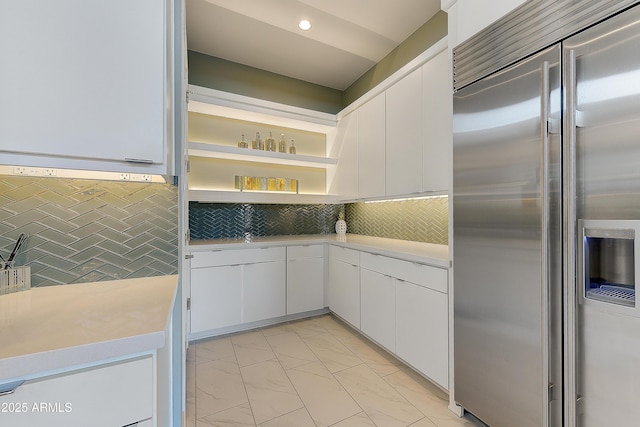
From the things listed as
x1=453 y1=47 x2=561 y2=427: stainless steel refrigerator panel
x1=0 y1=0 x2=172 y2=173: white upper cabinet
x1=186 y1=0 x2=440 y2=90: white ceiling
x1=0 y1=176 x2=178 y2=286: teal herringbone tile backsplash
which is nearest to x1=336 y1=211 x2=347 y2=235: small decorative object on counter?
x1=186 y1=0 x2=440 y2=90: white ceiling

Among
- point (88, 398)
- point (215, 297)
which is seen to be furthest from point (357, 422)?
point (215, 297)

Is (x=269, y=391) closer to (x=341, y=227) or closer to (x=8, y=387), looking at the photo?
(x=8, y=387)

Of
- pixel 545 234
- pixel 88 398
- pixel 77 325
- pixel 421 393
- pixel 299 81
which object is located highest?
pixel 299 81

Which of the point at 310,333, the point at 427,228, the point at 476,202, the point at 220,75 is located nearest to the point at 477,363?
the point at 476,202

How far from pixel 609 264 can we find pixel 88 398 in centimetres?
178

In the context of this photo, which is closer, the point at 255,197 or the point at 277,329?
the point at 277,329

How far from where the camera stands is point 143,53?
37.4 inches

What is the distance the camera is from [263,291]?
2.79 metres

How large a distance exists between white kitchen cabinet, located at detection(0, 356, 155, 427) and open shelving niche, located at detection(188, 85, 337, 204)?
88.8 inches

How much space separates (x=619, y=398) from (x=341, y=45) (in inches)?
129

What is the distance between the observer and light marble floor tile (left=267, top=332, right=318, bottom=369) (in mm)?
2205

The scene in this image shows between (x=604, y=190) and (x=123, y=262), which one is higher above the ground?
(x=604, y=190)

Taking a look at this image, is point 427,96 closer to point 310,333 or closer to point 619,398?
point 619,398

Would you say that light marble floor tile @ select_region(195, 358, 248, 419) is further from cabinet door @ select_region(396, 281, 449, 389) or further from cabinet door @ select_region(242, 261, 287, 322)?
cabinet door @ select_region(396, 281, 449, 389)
